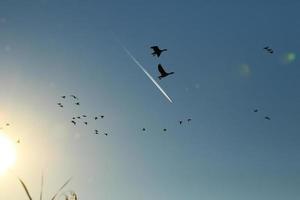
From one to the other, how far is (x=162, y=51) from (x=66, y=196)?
2308 cm

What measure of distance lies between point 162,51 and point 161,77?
3744 mm

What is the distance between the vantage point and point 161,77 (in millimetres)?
43125

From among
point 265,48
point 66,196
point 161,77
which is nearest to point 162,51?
point 161,77

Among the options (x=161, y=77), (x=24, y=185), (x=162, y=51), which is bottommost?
(x=24, y=185)

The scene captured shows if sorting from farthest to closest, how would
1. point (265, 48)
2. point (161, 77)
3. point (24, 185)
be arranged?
point (265, 48)
point (161, 77)
point (24, 185)

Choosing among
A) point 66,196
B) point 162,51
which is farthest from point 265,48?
point 66,196

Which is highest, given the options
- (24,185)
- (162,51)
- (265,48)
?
(265,48)

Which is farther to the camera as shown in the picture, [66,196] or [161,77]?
[161,77]

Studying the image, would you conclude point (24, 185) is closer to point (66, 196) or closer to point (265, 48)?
point (66, 196)

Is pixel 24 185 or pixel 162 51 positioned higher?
pixel 162 51

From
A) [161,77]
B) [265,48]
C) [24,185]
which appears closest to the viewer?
[24,185]

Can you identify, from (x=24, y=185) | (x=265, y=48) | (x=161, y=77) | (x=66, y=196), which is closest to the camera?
(x=24, y=185)

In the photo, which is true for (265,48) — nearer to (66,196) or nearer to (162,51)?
(162,51)

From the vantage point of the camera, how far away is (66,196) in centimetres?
2645
